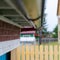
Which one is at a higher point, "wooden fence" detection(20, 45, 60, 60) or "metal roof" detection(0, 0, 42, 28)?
"metal roof" detection(0, 0, 42, 28)

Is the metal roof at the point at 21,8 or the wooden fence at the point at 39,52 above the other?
the metal roof at the point at 21,8

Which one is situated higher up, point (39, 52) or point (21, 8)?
point (21, 8)

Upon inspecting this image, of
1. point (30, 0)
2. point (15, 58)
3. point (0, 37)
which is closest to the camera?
point (30, 0)

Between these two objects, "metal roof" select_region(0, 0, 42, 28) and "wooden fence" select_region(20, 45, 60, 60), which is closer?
"metal roof" select_region(0, 0, 42, 28)

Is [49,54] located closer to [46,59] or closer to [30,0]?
[46,59]

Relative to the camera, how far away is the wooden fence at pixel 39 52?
718 centimetres

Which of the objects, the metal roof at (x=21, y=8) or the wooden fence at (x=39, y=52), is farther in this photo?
the wooden fence at (x=39, y=52)

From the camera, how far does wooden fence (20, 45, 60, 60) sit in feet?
23.5

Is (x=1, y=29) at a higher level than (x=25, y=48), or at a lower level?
higher

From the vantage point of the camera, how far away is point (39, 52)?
7.31 meters

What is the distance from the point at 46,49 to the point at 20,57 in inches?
37.3

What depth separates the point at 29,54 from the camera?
291 inches

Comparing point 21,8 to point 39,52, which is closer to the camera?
point 21,8

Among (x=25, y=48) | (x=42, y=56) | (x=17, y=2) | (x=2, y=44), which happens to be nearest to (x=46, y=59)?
(x=42, y=56)
